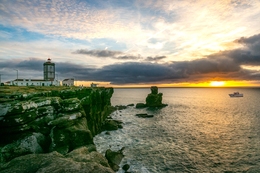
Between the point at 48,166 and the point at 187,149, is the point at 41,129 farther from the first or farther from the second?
the point at 187,149

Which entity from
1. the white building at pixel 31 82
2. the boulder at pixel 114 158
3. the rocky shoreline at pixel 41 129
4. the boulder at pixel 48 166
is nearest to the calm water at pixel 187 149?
the boulder at pixel 114 158

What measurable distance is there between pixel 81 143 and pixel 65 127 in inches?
155

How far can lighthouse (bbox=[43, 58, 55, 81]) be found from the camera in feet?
311

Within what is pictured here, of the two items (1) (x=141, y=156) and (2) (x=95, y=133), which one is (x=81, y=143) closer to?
(1) (x=141, y=156)

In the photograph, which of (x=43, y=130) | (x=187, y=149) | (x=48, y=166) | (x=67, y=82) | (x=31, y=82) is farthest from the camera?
(x=67, y=82)

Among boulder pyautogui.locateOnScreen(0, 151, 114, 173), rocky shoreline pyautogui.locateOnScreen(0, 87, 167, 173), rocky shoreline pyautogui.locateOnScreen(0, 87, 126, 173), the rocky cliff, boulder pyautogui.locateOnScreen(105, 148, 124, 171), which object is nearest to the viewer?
boulder pyautogui.locateOnScreen(0, 151, 114, 173)

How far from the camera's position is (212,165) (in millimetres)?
29094

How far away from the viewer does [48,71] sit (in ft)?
314

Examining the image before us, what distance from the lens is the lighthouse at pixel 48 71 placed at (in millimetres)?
94875

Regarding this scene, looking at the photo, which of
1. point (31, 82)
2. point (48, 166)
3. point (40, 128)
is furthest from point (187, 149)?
point (31, 82)

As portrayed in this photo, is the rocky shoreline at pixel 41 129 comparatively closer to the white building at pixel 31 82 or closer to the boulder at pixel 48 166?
the boulder at pixel 48 166

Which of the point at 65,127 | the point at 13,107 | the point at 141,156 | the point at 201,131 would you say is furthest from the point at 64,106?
the point at 201,131

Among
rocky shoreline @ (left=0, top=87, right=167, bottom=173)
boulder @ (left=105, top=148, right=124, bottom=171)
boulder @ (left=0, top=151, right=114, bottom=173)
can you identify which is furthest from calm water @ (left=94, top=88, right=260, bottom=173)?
boulder @ (left=0, top=151, right=114, bottom=173)

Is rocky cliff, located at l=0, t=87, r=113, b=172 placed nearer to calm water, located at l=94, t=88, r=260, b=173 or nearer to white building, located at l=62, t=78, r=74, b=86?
calm water, located at l=94, t=88, r=260, b=173
